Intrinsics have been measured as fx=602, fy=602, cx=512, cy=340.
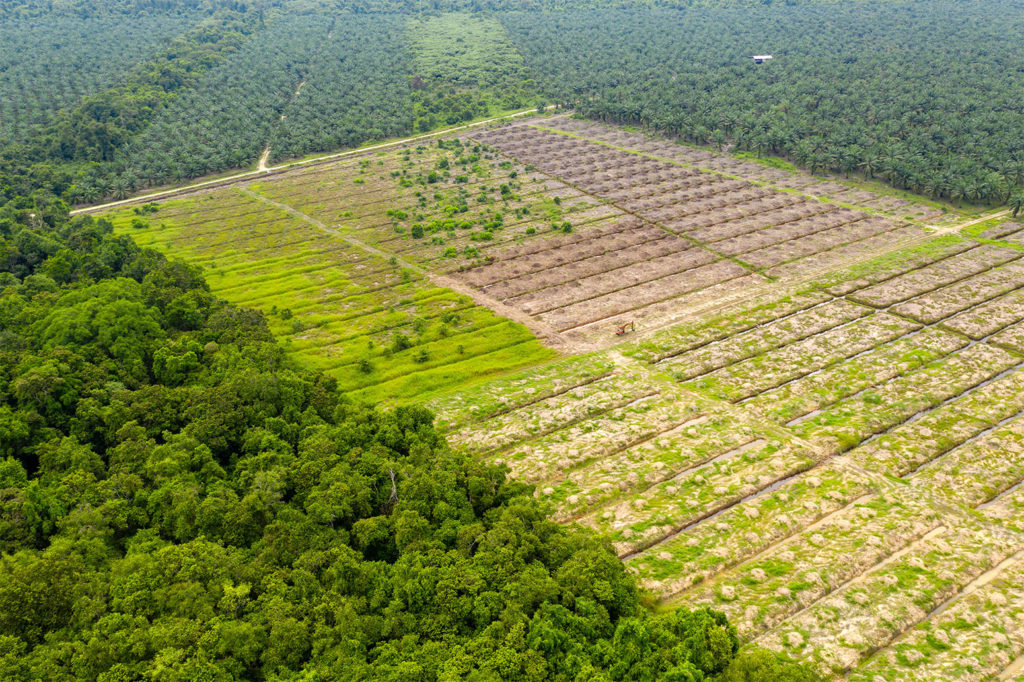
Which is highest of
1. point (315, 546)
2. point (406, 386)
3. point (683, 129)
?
point (683, 129)

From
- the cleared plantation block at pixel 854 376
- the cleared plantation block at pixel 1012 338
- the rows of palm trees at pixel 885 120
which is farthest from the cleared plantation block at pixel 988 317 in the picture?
the rows of palm trees at pixel 885 120

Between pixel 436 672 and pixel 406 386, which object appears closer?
pixel 436 672

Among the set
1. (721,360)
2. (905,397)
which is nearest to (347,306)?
(721,360)

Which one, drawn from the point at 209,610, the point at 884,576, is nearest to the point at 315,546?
the point at 209,610

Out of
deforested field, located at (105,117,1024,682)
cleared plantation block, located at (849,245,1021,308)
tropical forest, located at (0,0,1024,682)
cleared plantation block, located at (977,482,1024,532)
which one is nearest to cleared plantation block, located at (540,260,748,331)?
deforested field, located at (105,117,1024,682)

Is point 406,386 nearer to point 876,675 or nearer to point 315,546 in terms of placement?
point 315,546

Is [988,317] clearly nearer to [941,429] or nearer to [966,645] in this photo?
[941,429]

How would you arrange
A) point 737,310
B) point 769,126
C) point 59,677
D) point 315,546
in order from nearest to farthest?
point 59,677 → point 315,546 → point 737,310 → point 769,126
